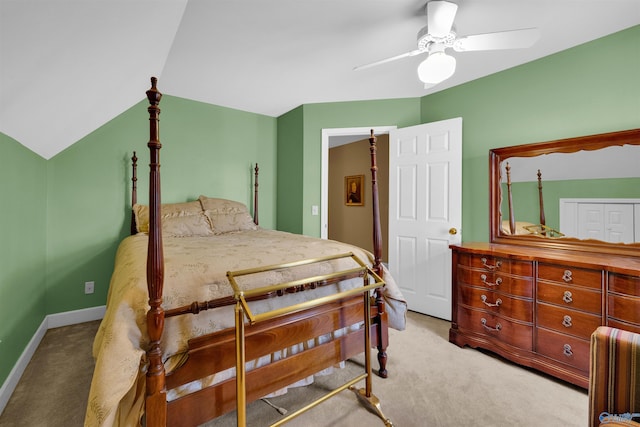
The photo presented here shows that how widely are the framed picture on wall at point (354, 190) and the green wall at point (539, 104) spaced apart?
213cm

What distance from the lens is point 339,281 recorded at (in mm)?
1809

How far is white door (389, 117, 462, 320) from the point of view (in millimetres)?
2846

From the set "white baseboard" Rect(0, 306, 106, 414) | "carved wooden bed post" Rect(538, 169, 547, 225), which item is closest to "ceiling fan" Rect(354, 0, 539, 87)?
"carved wooden bed post" Rect(538, 169, 547, 225)

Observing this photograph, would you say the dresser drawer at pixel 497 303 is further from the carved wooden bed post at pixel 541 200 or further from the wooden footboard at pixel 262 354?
the wooden footboard at pixel 262 354

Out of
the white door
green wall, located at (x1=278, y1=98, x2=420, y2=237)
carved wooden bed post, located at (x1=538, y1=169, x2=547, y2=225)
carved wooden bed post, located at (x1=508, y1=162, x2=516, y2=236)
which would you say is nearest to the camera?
carved wooden bed post, located at (x1=538, y1=169, x2=547, y2=225)

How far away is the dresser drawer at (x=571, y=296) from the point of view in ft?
5.83

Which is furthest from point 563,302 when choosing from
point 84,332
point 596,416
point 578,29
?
point 84,332

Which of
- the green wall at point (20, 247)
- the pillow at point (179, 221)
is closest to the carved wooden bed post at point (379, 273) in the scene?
the pillow at point (179, 221)

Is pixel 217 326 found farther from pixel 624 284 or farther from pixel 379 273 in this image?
pixel 624 284

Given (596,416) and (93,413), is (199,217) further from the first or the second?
(596,416)

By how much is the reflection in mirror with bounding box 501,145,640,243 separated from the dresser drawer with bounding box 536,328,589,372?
2.70ft

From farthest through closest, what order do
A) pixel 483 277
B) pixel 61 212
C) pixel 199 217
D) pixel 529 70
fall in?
1. pixel 199 217
2. pixel 61 212
3. pixel 529 70
4. pixel 483 277

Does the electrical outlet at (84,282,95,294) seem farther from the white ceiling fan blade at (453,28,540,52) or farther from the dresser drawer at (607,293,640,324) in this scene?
the dresser drawer at (607,293,640,324)

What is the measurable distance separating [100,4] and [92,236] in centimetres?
250
